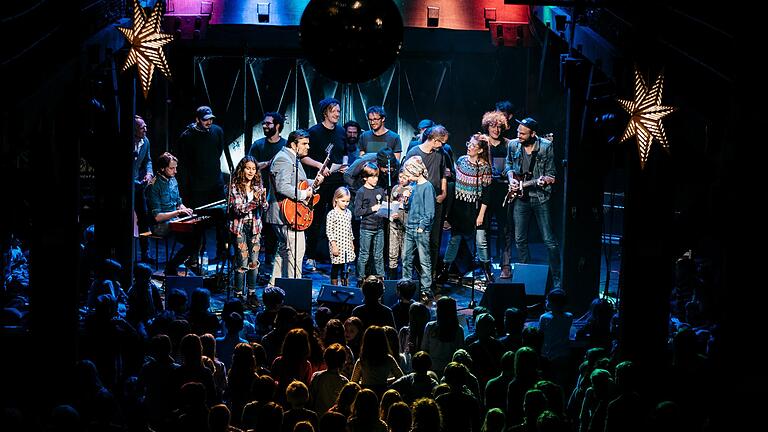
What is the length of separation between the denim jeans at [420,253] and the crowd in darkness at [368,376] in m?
3.09

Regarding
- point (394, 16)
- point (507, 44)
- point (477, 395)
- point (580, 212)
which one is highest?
point (507, 44)

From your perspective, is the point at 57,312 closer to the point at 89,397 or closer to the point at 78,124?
the point at 78,124

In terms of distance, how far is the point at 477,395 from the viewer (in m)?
8.22

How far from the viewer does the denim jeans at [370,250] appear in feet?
46.5

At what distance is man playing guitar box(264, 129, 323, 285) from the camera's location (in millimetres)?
13805

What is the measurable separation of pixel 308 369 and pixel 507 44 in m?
8.99

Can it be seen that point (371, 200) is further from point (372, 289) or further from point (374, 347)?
point (374, 347)

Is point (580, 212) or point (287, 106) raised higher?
point (287, 106)

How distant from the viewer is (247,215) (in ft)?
44.7

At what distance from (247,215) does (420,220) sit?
7.23 ft

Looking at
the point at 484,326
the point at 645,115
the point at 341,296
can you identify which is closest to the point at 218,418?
the point at 484,326

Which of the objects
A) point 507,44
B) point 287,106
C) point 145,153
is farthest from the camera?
point 287,106

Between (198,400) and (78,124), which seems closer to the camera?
(198,400)

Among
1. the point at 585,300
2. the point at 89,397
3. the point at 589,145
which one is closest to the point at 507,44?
the point at 589,145
